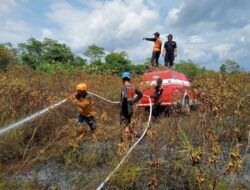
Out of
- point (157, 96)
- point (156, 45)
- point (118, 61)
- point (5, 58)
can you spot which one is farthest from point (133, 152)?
point (118, 61)

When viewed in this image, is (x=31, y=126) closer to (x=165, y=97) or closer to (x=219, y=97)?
(x=219, y=97)

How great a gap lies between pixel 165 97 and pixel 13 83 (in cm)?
501

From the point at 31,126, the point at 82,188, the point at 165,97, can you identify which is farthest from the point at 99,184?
the point at 165,97

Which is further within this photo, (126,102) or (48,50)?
(48,50)

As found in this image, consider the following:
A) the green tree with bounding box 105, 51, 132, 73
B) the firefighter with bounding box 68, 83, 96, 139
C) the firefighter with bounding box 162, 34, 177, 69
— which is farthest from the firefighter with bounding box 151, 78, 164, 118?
the green tree with bounding box 105, 51, 132, 73

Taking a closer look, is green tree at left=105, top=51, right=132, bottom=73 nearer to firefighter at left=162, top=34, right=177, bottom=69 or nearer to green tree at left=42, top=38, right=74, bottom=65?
green tree at left=42, top=38, right=74, bottom=65

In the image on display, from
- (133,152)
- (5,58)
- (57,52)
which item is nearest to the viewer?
(133,152)

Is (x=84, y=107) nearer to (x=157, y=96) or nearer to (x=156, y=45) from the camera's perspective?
(x=157, y=96)

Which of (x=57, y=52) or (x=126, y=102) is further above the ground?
(x=57, y=52)

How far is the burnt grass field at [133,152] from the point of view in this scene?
5.46 metres

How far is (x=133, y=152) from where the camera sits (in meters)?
6.38

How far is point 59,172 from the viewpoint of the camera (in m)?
6.48

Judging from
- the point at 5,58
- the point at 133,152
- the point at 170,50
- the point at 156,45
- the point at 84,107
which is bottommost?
the point at 133,152

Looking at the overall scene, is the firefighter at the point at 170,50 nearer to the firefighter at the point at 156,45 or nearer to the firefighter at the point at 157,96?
the firefighter at the point at 156,45
